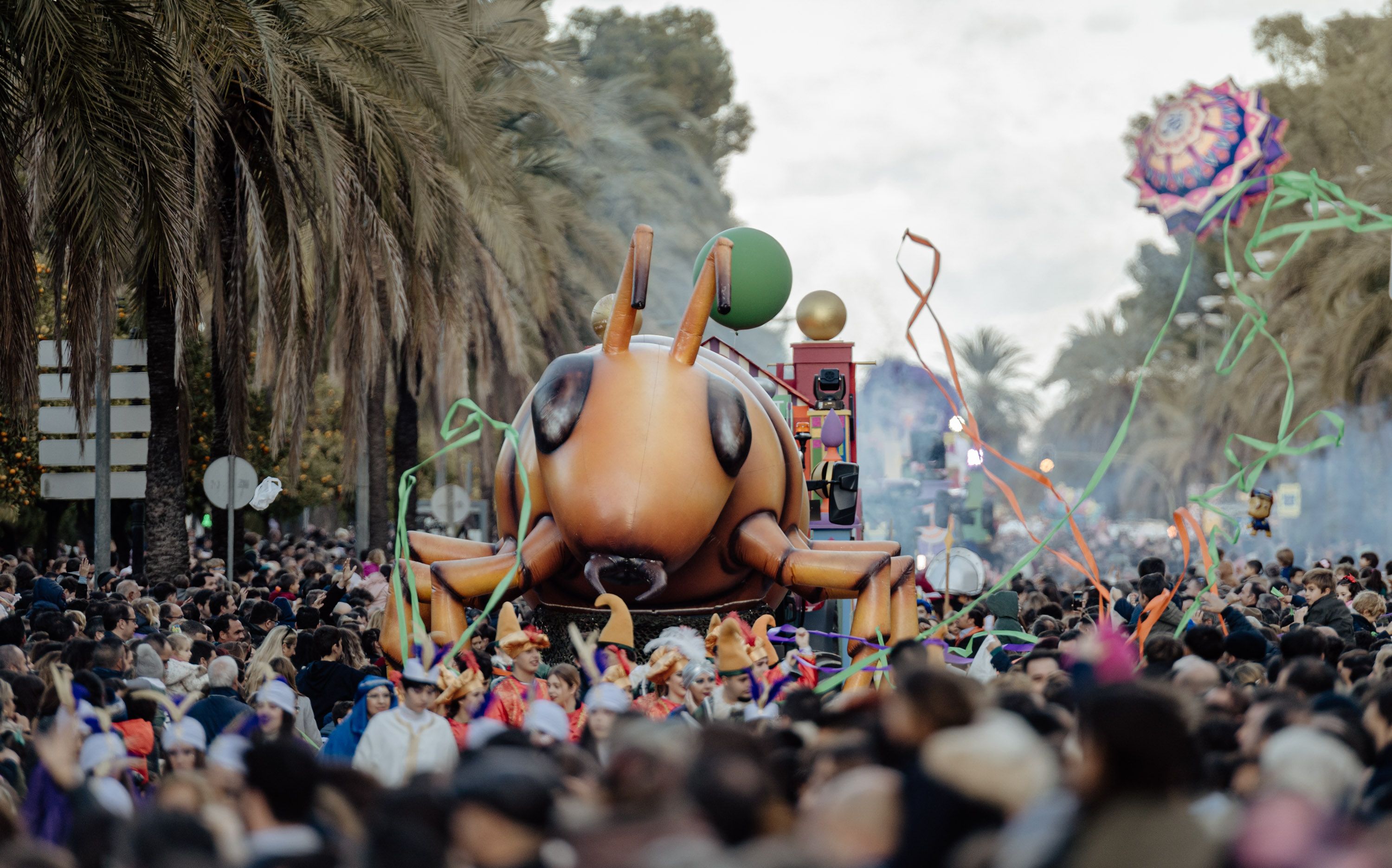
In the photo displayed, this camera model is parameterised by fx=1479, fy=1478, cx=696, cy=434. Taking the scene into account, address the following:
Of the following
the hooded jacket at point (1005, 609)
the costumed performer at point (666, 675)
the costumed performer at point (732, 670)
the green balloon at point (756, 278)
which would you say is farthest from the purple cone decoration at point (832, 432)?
the costumed performer at point (666, 675)

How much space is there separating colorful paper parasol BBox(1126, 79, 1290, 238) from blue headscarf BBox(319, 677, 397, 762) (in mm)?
25241

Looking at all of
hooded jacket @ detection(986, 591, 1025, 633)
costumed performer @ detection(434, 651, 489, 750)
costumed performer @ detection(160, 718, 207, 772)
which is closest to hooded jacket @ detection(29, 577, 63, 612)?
costumed performer @ detection(434, 651, 489, 750)

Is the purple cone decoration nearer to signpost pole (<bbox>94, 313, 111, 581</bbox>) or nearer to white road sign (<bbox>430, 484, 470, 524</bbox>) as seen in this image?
signpost pole (<bbox>94, 313, 111, 581</bbox>)

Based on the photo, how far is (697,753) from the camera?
11.2 feet

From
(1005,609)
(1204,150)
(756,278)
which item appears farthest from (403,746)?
(1204,150)

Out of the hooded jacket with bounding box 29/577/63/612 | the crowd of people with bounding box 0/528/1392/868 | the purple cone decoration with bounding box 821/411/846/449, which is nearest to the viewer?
the crowd of people with bounding box 0/528/1392/868

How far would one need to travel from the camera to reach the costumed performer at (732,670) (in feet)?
22.0

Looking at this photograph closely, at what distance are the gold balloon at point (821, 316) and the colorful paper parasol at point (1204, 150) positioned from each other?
17338 mm

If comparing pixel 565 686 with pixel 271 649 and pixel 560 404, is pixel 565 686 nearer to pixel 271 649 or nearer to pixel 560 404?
pixel 271 649

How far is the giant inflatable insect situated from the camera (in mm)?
8625

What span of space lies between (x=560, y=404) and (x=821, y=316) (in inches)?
201

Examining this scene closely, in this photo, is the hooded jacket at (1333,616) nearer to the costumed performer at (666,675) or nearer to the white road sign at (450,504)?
the costumed performer at (666,675)

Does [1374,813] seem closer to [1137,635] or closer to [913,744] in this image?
[913,744]

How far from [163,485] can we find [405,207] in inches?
130
